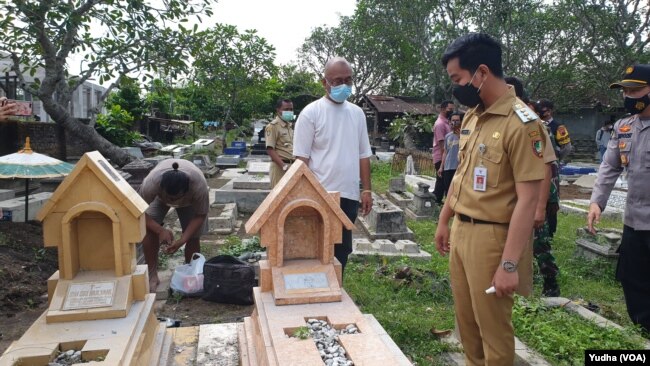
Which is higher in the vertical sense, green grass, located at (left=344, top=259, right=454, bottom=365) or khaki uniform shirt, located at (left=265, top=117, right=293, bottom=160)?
khaki uniform shirt, located at (left=265, top=117, right=293, bottom=160)

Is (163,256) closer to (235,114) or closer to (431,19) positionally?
(431,19)

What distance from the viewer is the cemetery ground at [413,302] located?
3.47 m

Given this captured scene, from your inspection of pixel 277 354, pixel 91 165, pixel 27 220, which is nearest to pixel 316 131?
pixel 91 165

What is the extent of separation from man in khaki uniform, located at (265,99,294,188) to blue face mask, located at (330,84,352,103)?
7.56 feet

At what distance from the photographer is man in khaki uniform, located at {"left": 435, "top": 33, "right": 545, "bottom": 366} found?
226 centimetres

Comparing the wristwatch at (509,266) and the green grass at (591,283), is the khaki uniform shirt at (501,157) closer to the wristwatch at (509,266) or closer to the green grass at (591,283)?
the wristwatch at (509,266)

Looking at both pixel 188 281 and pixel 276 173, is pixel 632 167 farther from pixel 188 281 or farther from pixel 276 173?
pixel 188 281

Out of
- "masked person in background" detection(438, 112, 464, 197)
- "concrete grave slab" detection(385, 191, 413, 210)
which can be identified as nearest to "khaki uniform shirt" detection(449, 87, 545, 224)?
"masked person in background" detection(438, 112, 464, 197)

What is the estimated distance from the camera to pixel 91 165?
2.96 metres

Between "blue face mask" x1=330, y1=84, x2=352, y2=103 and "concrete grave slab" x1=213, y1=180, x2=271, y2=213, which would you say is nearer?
"blue face mask" x1=330, y1=84, x2=352, y2=103

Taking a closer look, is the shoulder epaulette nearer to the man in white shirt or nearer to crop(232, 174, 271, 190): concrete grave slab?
A: the man in white shirt

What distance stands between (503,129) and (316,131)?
1.64 metres

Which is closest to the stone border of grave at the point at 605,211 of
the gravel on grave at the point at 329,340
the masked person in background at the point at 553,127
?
the masked person in background at the point at 553,127

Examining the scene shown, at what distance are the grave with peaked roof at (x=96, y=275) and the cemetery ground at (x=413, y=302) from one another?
118cm
